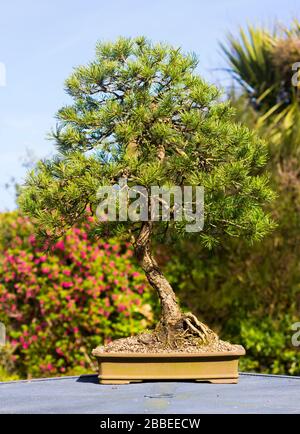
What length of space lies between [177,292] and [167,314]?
3.55 metres

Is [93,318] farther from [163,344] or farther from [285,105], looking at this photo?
[285,105]

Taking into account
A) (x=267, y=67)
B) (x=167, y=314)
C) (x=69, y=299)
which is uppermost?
(x=267, y=67)

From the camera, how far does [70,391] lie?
11.8ft

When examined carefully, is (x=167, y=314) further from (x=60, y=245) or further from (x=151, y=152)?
(x=60, y=245)

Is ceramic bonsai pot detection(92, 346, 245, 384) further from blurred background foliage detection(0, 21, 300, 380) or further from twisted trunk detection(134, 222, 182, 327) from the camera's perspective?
blurred background foliage detection(0, 21, 300, 380)

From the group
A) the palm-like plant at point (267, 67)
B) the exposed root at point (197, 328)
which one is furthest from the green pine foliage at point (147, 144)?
Answer: the palm-like plant at point (267, 67)

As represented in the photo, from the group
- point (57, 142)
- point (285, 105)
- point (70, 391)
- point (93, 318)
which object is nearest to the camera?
point (70, 391)

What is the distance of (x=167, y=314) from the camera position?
384cm

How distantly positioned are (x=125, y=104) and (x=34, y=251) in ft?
12.3

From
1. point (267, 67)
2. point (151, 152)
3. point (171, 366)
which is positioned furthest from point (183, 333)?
point (267, 67)

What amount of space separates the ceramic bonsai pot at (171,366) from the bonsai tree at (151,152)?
14 centimetres

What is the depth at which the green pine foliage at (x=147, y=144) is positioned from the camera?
3.68 meters

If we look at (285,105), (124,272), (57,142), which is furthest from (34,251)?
(285,105)

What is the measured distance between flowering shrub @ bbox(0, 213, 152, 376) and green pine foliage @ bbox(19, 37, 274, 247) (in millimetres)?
3145
